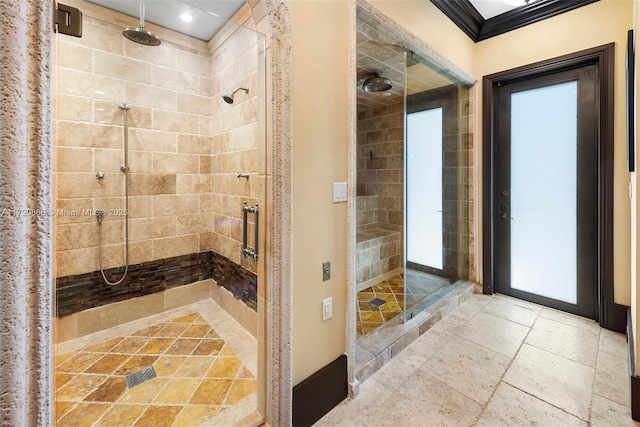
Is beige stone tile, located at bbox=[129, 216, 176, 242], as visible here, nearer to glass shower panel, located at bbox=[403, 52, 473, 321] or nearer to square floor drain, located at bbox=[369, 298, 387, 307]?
square floor drain, located at bbox=[369, 298, 387, 307]

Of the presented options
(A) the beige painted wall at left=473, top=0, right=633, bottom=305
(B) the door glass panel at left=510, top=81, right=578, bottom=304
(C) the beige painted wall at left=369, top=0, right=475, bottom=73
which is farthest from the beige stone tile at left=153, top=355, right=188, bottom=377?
(A) the beige painted wall at left=473, top=0, right=633, bottom=305

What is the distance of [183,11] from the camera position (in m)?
2.25

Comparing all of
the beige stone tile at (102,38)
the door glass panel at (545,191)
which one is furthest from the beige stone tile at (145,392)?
the door glass panel at (545,191)

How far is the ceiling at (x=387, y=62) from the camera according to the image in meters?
1.95

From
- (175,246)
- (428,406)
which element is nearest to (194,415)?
(428,406)

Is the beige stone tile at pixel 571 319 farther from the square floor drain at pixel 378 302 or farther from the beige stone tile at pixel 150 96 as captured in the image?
the beige stone tile at pixel 150 96

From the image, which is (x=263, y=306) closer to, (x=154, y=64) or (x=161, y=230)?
(x=161, y=230)

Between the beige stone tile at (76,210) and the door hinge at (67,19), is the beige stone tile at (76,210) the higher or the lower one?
the lower one

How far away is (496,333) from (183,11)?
3638 millimetres

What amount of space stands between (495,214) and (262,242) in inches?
107

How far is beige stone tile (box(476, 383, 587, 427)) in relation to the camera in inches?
56.7

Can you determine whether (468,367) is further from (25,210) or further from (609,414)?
(25,210)

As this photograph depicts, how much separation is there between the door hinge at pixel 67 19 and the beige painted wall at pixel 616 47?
3409 millimetres

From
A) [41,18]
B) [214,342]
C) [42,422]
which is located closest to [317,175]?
[41,18]
